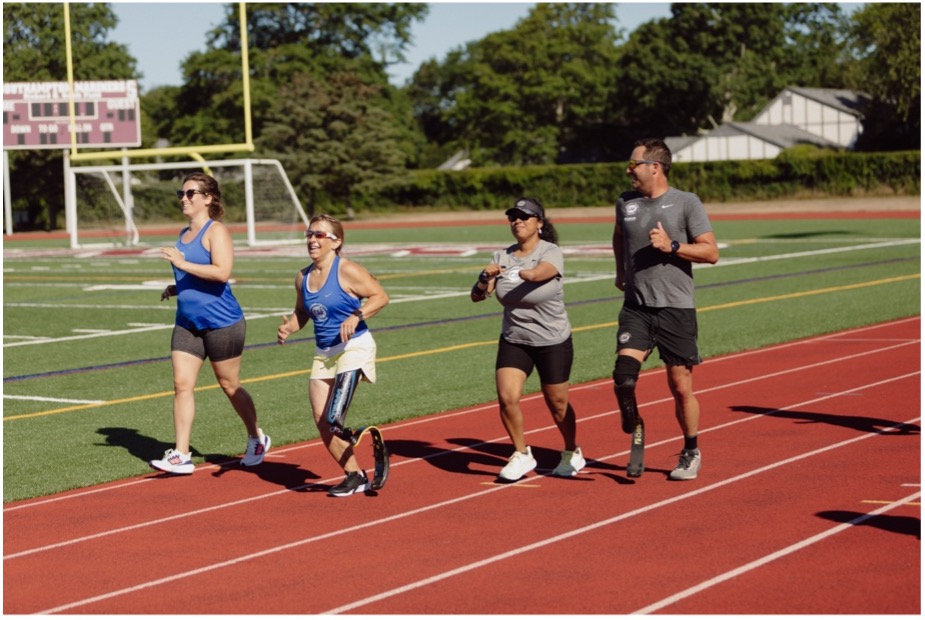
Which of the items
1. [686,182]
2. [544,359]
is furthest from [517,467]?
[686,182]

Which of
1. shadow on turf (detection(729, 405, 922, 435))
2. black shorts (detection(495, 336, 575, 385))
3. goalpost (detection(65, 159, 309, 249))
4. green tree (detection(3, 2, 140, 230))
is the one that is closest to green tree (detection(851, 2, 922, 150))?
goalpost (detection(65, 159, 309, 249))

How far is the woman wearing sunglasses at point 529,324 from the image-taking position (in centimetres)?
872

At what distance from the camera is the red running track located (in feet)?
20.7

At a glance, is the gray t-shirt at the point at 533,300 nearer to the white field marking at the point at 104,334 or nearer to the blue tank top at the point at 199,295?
the blue tank top at the point at 199,295

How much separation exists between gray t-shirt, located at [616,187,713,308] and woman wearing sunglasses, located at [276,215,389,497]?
5.14 feet

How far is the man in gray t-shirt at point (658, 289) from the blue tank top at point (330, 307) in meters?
1.67

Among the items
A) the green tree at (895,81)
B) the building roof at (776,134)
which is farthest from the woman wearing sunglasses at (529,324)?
the building roof at (776,134)

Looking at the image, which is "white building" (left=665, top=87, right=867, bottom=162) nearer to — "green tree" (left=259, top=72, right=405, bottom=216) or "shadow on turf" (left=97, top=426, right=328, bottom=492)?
"green tree" (left=259, top=72, right=405, bottom=216)

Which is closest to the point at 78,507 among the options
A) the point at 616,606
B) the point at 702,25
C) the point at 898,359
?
the point at 616,606

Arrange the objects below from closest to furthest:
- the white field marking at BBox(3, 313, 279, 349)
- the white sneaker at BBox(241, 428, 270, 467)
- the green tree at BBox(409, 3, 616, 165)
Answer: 1. the white sneaker at BBox(241, 428, 270, 467)
2. the white field marking at BBox(3, 313, 279, 349)
3. the green tree at BBox(409, 3, 616, 165)

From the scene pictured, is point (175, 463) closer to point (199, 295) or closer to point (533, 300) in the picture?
point (199, 295)

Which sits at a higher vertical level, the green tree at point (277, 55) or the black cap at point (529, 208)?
the green tree at point (277, 55)

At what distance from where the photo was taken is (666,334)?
8625 mm

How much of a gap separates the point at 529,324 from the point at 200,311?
2252 millimetres
